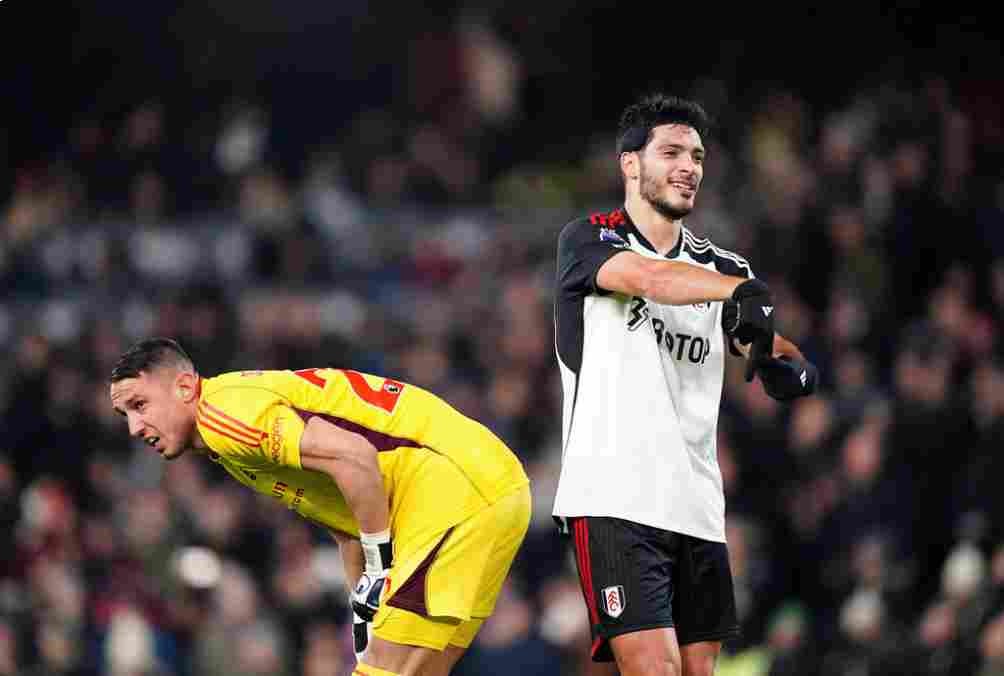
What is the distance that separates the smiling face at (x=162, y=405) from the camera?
627cm

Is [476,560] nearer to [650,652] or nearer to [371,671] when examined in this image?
[371,671]

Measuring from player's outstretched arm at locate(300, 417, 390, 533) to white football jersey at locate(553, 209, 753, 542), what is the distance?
63 cm

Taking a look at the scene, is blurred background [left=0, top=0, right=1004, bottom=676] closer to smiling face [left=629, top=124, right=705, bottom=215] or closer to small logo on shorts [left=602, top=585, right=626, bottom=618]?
small logo on shorts [left=602, top=585, right=626, bottom=618]

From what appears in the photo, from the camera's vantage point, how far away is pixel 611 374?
5.93 m

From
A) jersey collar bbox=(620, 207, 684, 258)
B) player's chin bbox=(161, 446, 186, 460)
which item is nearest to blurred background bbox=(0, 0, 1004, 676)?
jersey collar bbox=(620, 207, 684, 258)

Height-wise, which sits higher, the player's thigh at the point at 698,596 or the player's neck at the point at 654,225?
the player's neck at the point at 654,225

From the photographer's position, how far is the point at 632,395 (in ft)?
19.4

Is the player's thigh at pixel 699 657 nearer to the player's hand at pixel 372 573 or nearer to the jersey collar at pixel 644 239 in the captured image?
the player's hand at pixel 372 573

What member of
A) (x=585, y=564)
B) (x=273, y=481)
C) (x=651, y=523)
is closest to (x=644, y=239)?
(x=651, y=523)

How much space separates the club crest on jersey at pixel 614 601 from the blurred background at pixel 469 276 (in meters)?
3.22

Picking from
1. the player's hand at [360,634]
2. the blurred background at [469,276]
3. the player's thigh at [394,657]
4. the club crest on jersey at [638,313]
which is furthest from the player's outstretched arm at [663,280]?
the blurred background at [469,276]

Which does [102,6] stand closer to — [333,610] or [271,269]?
[271,269]

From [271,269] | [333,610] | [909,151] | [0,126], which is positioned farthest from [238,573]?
[0,126]

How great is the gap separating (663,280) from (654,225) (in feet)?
1.53
